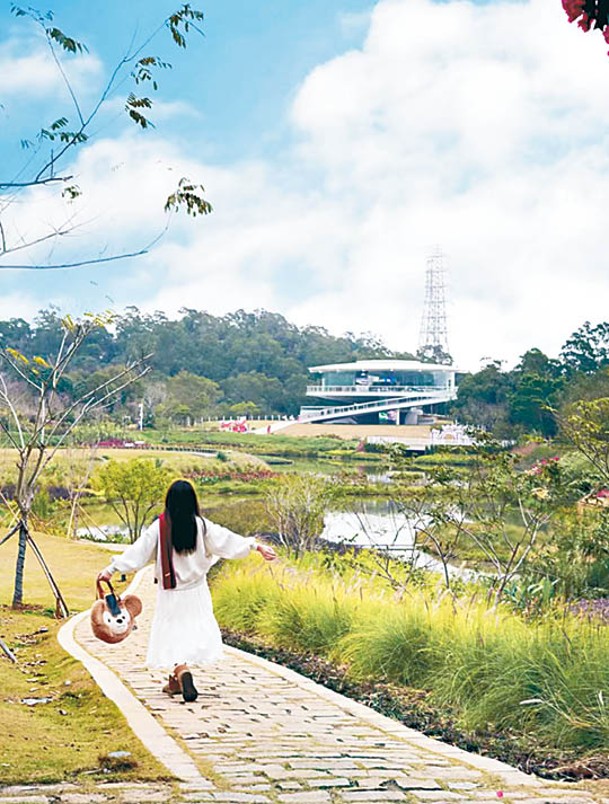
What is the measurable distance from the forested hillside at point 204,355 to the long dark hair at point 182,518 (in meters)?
40.1

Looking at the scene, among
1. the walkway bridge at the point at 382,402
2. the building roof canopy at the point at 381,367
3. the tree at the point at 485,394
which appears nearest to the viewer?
the tree at the point at 485,394

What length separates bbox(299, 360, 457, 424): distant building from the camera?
199 ft

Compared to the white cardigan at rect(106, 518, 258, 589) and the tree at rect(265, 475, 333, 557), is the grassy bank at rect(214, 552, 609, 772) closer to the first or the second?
the white cardigan at rect(106, 518, 258, 589)

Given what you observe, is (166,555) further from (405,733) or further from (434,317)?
(434,317)

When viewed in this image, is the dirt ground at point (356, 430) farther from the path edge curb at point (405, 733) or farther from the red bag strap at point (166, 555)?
the red bag strap at point (166, 555)

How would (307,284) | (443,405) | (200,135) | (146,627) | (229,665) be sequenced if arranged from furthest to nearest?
(443,405) → (307,284) → (200,135) → (146,627) → (229,665)

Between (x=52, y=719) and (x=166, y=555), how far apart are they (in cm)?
90

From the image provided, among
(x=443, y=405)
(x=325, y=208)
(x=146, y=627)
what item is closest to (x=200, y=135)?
(x=146, y=627)

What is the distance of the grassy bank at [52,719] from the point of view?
341 cm

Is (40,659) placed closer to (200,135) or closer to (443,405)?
(200,135)

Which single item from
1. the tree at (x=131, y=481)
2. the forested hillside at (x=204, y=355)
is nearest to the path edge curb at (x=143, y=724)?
the tree at (x=131, y=481)

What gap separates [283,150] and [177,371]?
77.1 feet

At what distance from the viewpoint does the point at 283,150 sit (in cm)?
3800

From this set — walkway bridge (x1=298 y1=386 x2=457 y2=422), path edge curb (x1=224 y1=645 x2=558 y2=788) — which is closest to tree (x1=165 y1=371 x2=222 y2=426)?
walkway bridge (x1=298 y1=386 x2=457 y2=422)
